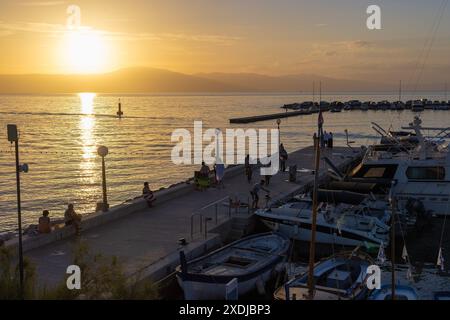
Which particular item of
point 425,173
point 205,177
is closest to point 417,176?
point 425,173

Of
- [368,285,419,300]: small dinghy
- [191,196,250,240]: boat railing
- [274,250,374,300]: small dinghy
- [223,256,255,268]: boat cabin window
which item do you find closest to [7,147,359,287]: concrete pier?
[191,196,250,240]: boat railing

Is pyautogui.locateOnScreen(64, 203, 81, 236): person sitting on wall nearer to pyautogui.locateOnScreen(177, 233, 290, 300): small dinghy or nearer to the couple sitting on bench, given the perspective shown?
pyautogui.locateOnScreen(177, 233, 290, 300): small dinghy

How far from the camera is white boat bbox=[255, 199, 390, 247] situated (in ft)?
57.1

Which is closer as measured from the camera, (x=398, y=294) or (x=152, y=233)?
(x=398, y=294)

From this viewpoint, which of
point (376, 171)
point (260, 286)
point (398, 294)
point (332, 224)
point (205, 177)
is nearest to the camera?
point (398, 294)

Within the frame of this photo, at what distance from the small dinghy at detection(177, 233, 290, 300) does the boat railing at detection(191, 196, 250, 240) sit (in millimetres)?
1649

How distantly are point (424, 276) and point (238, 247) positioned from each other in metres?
5.38

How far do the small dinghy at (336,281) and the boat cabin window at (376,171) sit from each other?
10.0m

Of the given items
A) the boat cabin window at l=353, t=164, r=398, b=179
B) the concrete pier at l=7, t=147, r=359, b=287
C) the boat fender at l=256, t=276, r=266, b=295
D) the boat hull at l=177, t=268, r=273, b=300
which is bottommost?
the boat fender at l=256, t=276, r=266, b=295

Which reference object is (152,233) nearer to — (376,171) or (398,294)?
(398,294)

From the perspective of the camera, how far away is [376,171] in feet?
77.6

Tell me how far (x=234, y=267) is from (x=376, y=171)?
485 inches

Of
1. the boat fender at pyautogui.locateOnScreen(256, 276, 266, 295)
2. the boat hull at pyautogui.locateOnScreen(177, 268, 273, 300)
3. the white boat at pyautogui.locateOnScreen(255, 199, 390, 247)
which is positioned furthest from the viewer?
the white boat at pyautogui.locateOnScreen(255, 199, 390, 247)

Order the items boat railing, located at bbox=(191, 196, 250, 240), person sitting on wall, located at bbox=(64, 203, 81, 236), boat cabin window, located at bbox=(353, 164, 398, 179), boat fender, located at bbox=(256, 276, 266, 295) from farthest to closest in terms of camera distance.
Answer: boat cabin window, located at bbox=(353, 164, 398, 179)
boat railing, located at bbox=(191, 196, 250, 240)
person sitting on wall, located at bbox=(64, 203, 81, 236)
boat fender, located at bbox=(256, 276, 266, 295)
